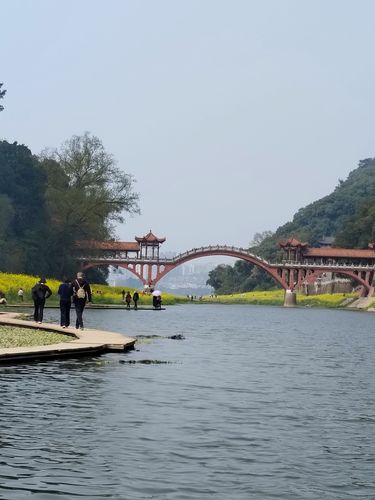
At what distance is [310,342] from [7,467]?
3310 cm

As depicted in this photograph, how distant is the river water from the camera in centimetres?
1190

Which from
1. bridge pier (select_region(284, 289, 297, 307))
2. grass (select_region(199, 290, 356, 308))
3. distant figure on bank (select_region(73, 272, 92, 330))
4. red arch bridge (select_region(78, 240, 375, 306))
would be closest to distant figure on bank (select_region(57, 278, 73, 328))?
distant figure on bank (select_region(73, 272, 92, 330))

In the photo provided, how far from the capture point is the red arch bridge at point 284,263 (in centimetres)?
12912

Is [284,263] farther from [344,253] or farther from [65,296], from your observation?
[65,296]

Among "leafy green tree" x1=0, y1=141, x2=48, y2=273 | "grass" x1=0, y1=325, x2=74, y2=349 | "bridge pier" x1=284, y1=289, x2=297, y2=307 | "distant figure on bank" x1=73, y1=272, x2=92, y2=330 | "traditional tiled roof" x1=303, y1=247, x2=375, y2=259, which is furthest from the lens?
"traditional tiled roof" x1=303, y1=247, x2=375, y2=259

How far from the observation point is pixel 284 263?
145 meters

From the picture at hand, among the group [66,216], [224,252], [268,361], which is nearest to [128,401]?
[268,361]

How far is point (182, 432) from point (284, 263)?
130 metres

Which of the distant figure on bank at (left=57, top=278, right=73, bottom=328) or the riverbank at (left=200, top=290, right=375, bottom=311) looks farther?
the riverbank at (left=200, top=290, right=375, bottom=311)

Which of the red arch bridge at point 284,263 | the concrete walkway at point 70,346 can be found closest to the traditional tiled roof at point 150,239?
the red arch bridge at point 284,263

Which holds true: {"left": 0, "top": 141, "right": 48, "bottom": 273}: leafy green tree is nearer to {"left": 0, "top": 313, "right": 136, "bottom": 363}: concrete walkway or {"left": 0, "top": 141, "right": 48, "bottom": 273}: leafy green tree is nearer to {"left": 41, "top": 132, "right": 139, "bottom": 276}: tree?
{"left": 41, "top": 132, "right": 139, "bottom": 276}: tree

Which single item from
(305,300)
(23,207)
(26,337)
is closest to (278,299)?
(305,300)

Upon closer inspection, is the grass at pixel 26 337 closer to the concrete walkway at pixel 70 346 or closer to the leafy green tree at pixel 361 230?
the concrete walkway at pixel 70 346

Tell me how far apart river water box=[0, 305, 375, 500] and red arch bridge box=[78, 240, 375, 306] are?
90568 mm
